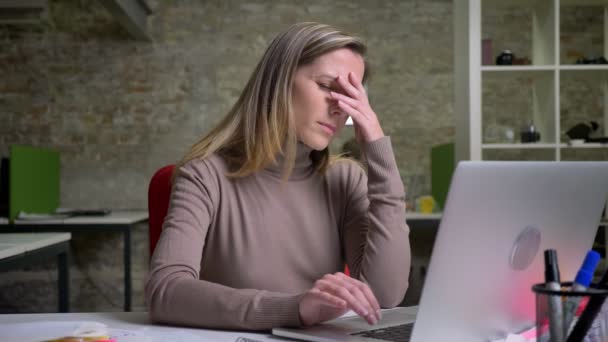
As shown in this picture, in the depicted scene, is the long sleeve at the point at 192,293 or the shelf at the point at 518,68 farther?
the shelf at the point at 518,68

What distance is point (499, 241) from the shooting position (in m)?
0.78

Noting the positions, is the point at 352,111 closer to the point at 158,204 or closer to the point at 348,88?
the point at 348,88

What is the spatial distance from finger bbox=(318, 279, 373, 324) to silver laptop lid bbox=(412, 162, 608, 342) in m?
0.13

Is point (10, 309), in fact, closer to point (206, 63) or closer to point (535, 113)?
point (206, 63)

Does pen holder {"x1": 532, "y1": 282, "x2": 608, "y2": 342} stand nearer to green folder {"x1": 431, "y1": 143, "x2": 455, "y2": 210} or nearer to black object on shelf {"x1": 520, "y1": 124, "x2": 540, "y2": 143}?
black object on shelf {"x1": 520, "y1": 124, "x2": 540, "y2": 143}

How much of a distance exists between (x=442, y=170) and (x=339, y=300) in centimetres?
425

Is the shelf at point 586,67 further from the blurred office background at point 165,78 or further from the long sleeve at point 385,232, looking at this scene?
the long sleeve at point 385,232

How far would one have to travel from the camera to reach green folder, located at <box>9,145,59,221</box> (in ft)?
14.9

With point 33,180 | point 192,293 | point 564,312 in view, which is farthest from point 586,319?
point 33,180

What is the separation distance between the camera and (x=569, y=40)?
20.2 ft

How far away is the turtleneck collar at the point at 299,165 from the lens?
1.46 meters

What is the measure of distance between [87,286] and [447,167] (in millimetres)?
3357

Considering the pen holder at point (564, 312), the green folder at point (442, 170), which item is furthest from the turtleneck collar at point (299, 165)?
the green folder at point (442, 170)

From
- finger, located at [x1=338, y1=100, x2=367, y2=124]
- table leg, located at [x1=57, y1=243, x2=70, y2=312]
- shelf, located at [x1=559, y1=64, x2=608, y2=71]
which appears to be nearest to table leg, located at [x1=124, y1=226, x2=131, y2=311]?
table leg, located at [x1=57, y1=243, x2=70, y2=312]
